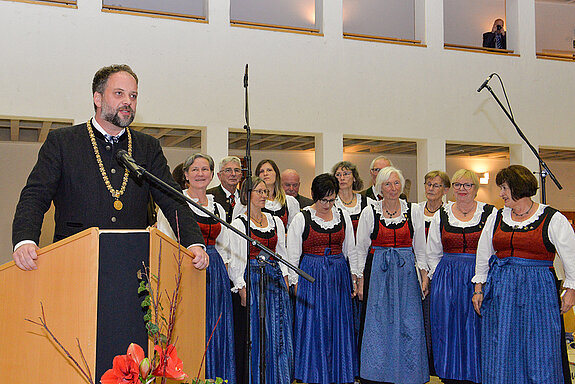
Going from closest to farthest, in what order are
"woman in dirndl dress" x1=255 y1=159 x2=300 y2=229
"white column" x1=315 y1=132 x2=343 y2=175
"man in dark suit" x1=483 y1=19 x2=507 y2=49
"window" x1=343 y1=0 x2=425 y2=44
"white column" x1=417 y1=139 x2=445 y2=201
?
"woman in dirndl dress" x1=255 y1=159 x2=300 y2=229 → "white column" x1=315 y1=132 x2=343 y2=175 → "white column" x1=417 y1=139 x2=445 y2=201 → "man in dark suit" x1=483 y1=19 x2=507 y2=49 → "window" x1=343 y1=0 x2=425 y2=44

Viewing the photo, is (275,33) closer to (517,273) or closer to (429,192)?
(429,192)

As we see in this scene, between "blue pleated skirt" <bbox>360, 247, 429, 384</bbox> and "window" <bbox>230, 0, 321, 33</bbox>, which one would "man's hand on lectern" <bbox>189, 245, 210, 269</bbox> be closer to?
"blue pleated skirt" <bbox>360, 247, 429, 384</bbox>

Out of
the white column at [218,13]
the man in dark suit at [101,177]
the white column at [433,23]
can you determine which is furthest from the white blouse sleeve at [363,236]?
the white column at [433,23]

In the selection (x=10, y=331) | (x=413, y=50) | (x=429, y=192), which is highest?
(x=413, y=50)

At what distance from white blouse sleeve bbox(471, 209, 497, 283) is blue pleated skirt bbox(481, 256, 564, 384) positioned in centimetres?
16

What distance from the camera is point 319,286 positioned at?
410 centimetres

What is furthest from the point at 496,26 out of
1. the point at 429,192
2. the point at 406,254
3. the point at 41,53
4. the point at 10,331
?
the point at 10,331

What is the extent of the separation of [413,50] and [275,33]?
1783 mm

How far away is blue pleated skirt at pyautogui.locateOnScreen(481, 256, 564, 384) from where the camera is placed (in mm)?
3369

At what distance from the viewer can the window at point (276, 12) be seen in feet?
32.4

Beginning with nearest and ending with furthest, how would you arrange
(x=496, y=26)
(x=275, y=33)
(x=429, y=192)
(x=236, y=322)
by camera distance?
(x=236, y=322) → (x=429, y=192) → (x=275, y=33) → (x=496, y=26)

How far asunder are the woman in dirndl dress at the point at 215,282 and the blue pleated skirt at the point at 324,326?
1.82ft

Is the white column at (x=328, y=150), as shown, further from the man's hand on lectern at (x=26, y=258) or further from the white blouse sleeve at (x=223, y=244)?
the man's hand on lectern at (x=26, y=258)

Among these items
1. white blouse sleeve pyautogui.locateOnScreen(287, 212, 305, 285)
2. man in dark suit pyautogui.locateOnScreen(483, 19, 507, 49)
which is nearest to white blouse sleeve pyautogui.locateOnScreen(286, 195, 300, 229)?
white blouse sleeve pyautogui.locateOnScreen(287, 212, 305, 285)
